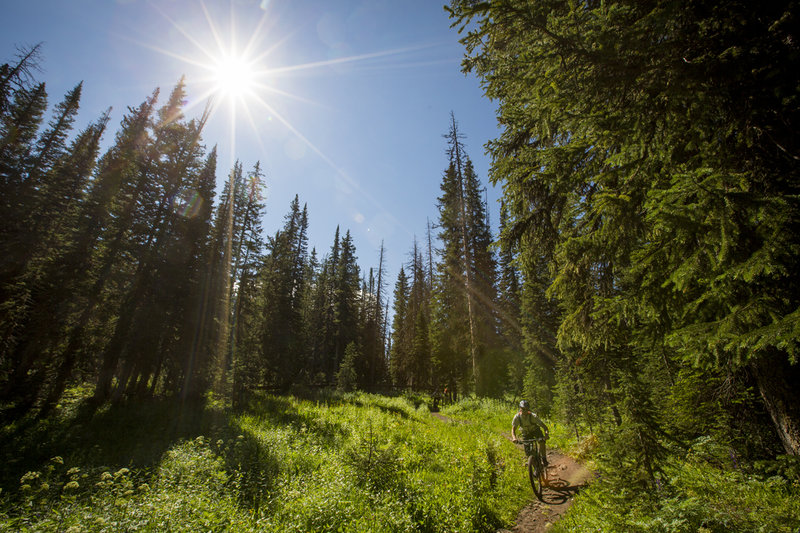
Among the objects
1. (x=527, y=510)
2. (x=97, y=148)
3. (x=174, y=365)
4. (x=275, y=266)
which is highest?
(x=97, y=148)

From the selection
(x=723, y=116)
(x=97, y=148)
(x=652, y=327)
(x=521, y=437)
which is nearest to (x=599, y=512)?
(x=521, y=437)

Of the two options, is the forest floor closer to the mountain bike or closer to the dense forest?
the mountain bike

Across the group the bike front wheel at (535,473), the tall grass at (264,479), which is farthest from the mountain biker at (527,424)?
the tall grass at (264,479)

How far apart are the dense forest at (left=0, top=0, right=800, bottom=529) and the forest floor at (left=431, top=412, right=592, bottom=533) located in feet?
5.72

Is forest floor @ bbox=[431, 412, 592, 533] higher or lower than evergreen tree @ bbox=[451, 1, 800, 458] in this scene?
lower

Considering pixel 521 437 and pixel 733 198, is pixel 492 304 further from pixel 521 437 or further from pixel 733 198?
pixel 733 198

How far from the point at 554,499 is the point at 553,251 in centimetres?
608

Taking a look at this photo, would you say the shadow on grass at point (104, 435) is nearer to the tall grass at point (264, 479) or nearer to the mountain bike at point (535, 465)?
the tall grass at point (264, 479)

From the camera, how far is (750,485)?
432 centimetres

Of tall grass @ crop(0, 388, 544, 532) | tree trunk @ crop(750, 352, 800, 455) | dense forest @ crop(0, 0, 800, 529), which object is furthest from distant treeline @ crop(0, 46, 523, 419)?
tree trunk @ crop(750, 352, 800, 455)

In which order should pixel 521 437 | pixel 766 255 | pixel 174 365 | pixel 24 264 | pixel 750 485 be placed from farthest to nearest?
pixel 174 365, pixel 24 264, pixel 521 437, pixel 750 485, pixel 766 255

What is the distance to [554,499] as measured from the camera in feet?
23.4

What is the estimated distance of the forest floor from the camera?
5.92m

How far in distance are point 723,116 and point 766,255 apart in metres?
2.01
